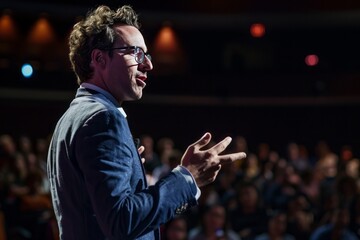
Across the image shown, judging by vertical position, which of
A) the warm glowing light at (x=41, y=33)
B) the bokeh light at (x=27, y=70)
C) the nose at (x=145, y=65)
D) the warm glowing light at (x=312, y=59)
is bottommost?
the nose at (x=145, y=65)

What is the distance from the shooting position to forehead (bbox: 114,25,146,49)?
2.13 meters

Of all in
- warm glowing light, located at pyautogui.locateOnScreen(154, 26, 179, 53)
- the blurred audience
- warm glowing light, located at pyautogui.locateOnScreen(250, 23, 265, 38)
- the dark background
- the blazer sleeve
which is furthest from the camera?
warm glowing light, located at pyautogui.locateOnScreen(154, 26, 179, 53)

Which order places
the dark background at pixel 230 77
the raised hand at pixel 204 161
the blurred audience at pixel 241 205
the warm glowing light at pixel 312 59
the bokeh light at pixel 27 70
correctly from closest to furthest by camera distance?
the raised hand at pixel 204 161 < the blurred audience at pixel 241 205 < the bokeh light at pixel 27 70 < the dark background at pixel 230 77 < the warm glowing light at pixel 312 59

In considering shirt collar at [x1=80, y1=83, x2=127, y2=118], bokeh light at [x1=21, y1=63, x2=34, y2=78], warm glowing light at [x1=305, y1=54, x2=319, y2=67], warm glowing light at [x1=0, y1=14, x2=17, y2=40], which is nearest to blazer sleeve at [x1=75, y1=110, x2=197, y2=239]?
shirt collar at [x1=80, y1=83, x2=127, y2=118]

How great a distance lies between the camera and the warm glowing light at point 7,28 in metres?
17.3

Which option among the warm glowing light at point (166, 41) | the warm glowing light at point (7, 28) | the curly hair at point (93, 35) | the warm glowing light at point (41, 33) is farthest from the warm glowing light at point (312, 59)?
the curly hair at point (93, 35)

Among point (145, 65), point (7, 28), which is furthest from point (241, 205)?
point (7, 28)

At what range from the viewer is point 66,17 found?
17406mm

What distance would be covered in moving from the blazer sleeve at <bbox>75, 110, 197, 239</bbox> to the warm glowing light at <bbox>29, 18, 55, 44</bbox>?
15955 mm

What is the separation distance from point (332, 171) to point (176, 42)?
7969 mm

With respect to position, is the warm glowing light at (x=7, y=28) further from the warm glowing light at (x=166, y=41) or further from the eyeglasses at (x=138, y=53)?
the eyeglasses at (x=138, y=53)

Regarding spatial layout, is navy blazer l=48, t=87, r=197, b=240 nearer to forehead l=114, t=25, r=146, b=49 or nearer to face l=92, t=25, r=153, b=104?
face l=92, t=25, r=153, b=104

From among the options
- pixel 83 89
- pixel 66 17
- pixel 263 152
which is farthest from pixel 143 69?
pixel 66 17

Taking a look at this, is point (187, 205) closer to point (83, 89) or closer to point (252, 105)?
point (83, 89)
